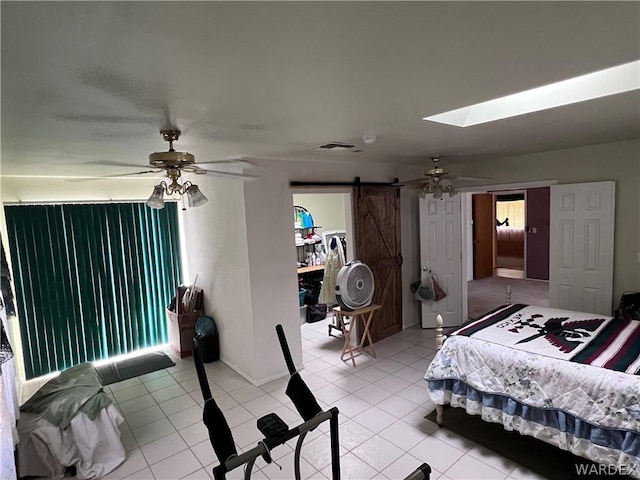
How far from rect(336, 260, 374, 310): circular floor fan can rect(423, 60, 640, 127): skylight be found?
6.66ft

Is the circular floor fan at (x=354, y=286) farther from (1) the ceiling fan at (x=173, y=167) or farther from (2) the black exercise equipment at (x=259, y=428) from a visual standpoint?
(2) the black exercise equipment at (x=259, y=428)

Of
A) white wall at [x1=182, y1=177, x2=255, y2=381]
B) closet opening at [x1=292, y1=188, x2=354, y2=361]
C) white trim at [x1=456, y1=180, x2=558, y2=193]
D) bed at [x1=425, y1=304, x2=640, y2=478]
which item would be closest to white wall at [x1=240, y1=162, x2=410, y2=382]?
white wall at [x1=182, y1=177, x2=255, y2=381]

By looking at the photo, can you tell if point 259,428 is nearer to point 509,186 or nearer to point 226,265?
point 226,265

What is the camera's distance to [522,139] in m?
3.22

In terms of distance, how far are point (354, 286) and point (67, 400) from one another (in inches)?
109

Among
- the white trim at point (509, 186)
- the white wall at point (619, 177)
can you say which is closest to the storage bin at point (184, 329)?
the white trim at point (509, 186)

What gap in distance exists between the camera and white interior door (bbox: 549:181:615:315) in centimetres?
377

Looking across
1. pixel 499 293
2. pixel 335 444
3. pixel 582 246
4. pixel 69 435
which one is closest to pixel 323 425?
pixel 335 444

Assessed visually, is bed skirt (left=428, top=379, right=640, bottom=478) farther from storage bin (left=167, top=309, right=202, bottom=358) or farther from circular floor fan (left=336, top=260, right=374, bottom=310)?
storage bin (left=167, top=309, right=202, bottom=358)

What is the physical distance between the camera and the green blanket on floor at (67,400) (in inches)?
103

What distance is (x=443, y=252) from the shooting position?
5.29 meters

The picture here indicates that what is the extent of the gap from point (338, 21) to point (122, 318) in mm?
4854

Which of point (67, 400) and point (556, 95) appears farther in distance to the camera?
point (67, 400)

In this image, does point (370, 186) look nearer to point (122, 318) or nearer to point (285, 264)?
point (285, 264)
